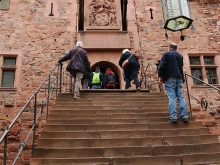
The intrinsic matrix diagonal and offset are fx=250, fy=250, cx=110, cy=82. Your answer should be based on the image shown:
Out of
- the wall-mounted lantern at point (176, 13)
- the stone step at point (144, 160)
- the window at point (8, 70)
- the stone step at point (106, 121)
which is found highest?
the wall-mounted lantern at point (176, 13)

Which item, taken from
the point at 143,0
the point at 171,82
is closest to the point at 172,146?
the point at 171,82

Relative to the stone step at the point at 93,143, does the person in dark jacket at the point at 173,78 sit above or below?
above

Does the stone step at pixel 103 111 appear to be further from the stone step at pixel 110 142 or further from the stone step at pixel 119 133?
the stone step at pixel 110 142

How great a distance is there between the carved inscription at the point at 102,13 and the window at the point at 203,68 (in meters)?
3.13

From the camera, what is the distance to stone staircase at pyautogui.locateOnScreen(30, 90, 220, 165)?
11.1ft

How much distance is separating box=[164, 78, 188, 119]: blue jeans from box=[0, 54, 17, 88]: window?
530cm

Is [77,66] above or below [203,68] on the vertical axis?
below

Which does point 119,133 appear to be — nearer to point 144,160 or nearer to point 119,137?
point 119,137

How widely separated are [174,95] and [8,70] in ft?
19.0

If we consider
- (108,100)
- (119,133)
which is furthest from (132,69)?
(119,133)

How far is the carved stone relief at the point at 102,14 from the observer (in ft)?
29.3

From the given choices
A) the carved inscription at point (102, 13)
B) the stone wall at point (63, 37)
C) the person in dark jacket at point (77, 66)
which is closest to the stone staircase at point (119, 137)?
the person in dark jacket at point (77, 66)

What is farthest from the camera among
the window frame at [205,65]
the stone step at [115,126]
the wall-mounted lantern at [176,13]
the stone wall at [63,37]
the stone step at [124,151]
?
the window frame at [205,65]

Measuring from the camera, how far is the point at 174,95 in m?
4.45
